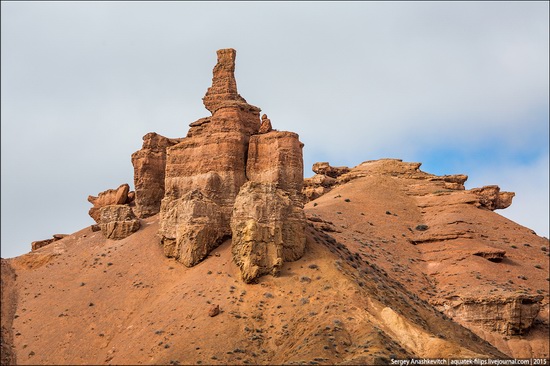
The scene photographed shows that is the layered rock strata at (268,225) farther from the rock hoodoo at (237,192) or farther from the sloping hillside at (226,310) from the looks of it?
the sloping hillside at (226,310)

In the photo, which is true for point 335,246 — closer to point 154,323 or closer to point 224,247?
point 224,247

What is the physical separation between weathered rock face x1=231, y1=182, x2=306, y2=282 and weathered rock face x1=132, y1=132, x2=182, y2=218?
17.2 m

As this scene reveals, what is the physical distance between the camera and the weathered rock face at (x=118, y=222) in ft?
198

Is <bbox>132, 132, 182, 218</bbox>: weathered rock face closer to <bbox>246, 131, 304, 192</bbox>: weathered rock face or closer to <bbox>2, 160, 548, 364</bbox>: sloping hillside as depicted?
<bbox>2, 160, 548, 364</bbox>: sloping hillside

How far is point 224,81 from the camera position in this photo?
213 ft

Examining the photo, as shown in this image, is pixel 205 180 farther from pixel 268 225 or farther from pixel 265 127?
pixel 268 225

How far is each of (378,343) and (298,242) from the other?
37.8ft

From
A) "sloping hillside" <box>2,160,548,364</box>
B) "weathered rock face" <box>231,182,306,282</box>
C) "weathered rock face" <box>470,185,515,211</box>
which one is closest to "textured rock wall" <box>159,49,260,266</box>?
"sloping hillside" <box>2,160,548,364</box>

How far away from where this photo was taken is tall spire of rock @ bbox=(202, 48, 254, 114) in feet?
212

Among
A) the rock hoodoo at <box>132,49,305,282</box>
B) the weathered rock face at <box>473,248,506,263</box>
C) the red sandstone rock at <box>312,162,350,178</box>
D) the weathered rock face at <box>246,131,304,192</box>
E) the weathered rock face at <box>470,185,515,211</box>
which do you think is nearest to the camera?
the rock hoodoo at <box>132,49,305,282</box>

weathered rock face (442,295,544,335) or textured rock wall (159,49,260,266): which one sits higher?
textured rock wall (159,49,260,266)

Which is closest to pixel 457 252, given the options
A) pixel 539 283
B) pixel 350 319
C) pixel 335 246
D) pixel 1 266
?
pixel 539 283

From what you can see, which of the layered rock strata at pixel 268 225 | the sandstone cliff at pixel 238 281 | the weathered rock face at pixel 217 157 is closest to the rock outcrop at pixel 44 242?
the sandstone cliff at pixel 238 281

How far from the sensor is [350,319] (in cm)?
4306
